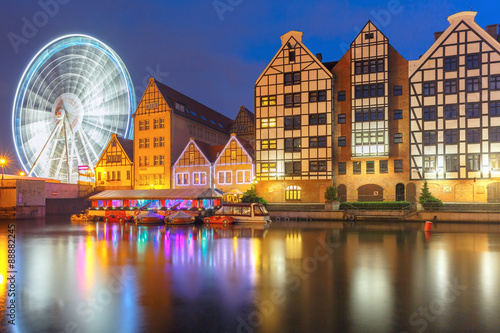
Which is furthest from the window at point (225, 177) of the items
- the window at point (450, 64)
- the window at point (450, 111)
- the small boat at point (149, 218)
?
the window at point (450, 64)

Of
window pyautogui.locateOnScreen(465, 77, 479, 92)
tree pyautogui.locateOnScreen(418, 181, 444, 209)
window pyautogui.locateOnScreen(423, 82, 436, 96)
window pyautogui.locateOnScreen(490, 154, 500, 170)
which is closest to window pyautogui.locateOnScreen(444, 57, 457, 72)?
window pyautogui.locateOnScreen(465, 77, 479, 92)

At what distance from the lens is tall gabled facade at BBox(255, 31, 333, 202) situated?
50469 mm

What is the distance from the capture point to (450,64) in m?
47.0

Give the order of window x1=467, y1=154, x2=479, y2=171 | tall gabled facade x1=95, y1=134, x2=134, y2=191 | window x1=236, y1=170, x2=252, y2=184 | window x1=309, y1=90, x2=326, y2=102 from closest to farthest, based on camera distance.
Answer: window x1=467, y1=154, x2=479, y2=171, window x1=309, y1=90, x2=326, y2=102, window x1=236, y1=170, x2=252, y2=184, tall gabled facade x1=95, y1=134, x2=134, y2=191

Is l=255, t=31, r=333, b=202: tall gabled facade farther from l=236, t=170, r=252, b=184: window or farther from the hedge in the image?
the hedge

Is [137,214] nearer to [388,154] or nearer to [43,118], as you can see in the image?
[43,118]

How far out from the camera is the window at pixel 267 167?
52.6 m

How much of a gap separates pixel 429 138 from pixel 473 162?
5.69 meters

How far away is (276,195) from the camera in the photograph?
51.9 metres

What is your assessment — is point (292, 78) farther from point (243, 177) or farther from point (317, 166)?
point (243, 177)

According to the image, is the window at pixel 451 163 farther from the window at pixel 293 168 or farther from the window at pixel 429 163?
the window at pixel 293 168

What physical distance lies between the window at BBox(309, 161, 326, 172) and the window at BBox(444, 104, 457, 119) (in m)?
16.2

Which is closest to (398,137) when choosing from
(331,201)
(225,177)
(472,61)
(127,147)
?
(472,61)

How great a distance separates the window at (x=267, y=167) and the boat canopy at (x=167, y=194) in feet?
32.7
